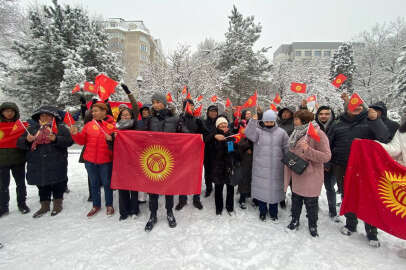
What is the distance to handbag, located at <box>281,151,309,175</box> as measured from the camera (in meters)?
3.16

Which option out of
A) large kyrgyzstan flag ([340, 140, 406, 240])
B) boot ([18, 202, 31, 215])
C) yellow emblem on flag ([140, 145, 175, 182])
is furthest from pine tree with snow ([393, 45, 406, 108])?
boot ([18, 202, 31, 215])

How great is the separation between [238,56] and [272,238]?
66.0 ft

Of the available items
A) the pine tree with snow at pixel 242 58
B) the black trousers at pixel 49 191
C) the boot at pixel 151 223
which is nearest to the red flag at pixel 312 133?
the boot at pixel 151 223

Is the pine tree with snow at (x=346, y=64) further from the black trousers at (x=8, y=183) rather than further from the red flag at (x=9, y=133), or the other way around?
the black trousers at (x=8, y=183)

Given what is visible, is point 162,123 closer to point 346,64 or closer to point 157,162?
point 157,162

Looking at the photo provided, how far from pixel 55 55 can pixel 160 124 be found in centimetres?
1510

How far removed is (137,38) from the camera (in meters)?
55.5

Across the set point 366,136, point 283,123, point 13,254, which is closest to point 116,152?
point 13,254

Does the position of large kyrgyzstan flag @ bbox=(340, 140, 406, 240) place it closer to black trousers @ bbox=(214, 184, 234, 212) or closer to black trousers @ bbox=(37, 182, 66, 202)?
black trousers @ bbox=(214, 184, 234, 212)

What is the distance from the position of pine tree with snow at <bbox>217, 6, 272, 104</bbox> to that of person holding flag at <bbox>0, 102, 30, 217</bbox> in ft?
59.5

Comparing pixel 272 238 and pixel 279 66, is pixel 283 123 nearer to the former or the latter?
pixel 272 238

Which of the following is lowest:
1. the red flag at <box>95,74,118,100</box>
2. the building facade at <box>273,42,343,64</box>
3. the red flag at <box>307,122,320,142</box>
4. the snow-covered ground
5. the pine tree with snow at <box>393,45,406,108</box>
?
the snow-covered ground

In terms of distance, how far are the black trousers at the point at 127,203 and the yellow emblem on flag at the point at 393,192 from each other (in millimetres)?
4206

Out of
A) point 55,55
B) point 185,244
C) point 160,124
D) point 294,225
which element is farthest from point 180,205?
point 55,55
